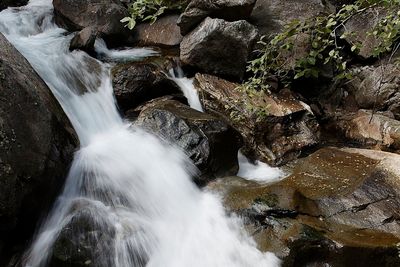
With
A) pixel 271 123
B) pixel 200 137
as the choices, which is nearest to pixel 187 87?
pixel 271 123

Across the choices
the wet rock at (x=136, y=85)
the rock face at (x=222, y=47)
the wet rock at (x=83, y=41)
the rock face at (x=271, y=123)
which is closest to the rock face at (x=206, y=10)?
the rock face at (x=222, y=47)

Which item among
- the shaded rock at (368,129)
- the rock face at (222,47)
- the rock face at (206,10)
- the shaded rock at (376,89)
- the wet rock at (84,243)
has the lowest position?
the shaded rock at (368,129)

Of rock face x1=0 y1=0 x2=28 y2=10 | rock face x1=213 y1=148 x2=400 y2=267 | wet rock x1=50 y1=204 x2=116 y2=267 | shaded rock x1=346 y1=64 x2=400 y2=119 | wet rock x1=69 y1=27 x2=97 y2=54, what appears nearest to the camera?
wet rock x1=50 y1=204 x2=116 y2=267

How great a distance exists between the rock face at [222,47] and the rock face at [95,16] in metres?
2.69

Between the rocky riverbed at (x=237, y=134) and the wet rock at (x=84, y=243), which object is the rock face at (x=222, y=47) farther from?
the wet rock at (x=84, y=243)

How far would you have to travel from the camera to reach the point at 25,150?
14.5 ft

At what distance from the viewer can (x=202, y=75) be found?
26.7 ft

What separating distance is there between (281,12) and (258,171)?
16.8ft

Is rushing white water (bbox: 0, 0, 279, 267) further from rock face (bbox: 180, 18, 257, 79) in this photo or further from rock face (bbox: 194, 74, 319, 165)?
rock face (bbox: 180, 18, 257, 79)

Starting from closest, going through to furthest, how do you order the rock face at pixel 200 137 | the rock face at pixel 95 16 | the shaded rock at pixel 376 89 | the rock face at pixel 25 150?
the rock face at pixel 25 150
the rock face at pixel 200 137
the shaded rock at pixel 376 89
the rock face at pixel 95 16

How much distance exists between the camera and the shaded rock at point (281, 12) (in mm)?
9570

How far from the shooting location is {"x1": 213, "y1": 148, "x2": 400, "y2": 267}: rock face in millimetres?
4359

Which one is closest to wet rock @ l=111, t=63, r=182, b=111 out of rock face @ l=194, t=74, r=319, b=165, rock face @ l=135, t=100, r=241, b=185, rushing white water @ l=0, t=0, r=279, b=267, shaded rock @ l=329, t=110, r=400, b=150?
rushing white water @ l=0, t=0, r=279, b=267

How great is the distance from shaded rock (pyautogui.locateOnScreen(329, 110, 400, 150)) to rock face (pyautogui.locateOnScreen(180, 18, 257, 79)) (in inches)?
95.8
